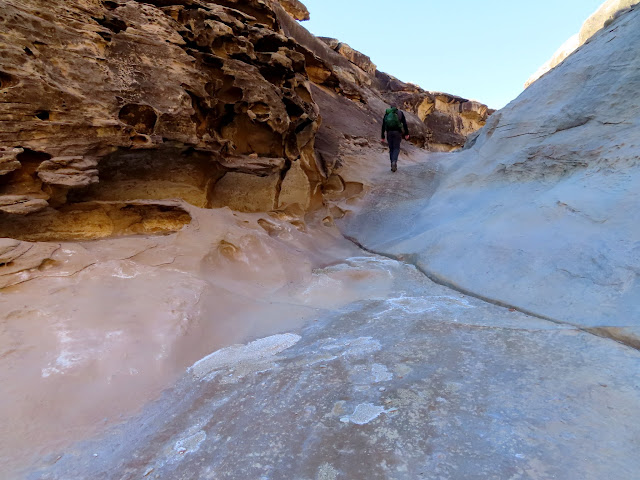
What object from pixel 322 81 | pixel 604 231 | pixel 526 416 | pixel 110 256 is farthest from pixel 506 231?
pixel 322 81

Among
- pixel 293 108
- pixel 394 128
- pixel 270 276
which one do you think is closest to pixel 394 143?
pixel 394 128

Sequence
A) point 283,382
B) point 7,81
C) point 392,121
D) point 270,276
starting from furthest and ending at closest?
point 392,121, point 270,276, point 7,81, point 283,382

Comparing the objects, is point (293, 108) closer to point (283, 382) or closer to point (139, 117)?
point (139, 117)

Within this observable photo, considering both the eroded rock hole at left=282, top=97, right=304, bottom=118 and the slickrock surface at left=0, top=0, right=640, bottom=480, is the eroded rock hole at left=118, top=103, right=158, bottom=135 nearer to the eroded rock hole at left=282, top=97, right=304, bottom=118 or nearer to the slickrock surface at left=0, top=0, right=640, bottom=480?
the slickrock surface at left=0, top=0, right=640, bottom=480

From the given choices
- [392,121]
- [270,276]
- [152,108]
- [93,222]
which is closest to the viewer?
[93,222]

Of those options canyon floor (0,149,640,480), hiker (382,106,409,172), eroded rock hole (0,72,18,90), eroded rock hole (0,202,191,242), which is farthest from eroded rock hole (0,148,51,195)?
hiker (382,106,409,172)

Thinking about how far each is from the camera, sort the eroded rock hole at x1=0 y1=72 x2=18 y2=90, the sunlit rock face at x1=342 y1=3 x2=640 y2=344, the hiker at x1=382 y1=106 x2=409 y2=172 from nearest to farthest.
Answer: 1. the sunlit rock face at x1=342 y1=3 x2=640 y2=344
2. the eroded rock hole at x1=0 y1=72 x2=18 y2=90
3. the hiker at x1=382 y1=106 x2=409 y2=172

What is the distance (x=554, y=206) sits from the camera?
4.03m

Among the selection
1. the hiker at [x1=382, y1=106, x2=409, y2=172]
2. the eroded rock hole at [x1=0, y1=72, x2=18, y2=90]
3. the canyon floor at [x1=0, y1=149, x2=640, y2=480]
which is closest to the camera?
the canyon floor at [x1=0, y1=149, x2=640, y2=480]

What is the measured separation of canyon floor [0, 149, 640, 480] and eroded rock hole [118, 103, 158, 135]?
1.29 m

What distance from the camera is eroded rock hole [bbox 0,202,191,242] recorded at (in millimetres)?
3260

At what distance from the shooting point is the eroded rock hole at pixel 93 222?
326cm

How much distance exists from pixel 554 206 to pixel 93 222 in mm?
4796

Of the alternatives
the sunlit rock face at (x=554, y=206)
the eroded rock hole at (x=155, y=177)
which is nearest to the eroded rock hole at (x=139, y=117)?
the eroded rock hole at (x=155, y=177)
